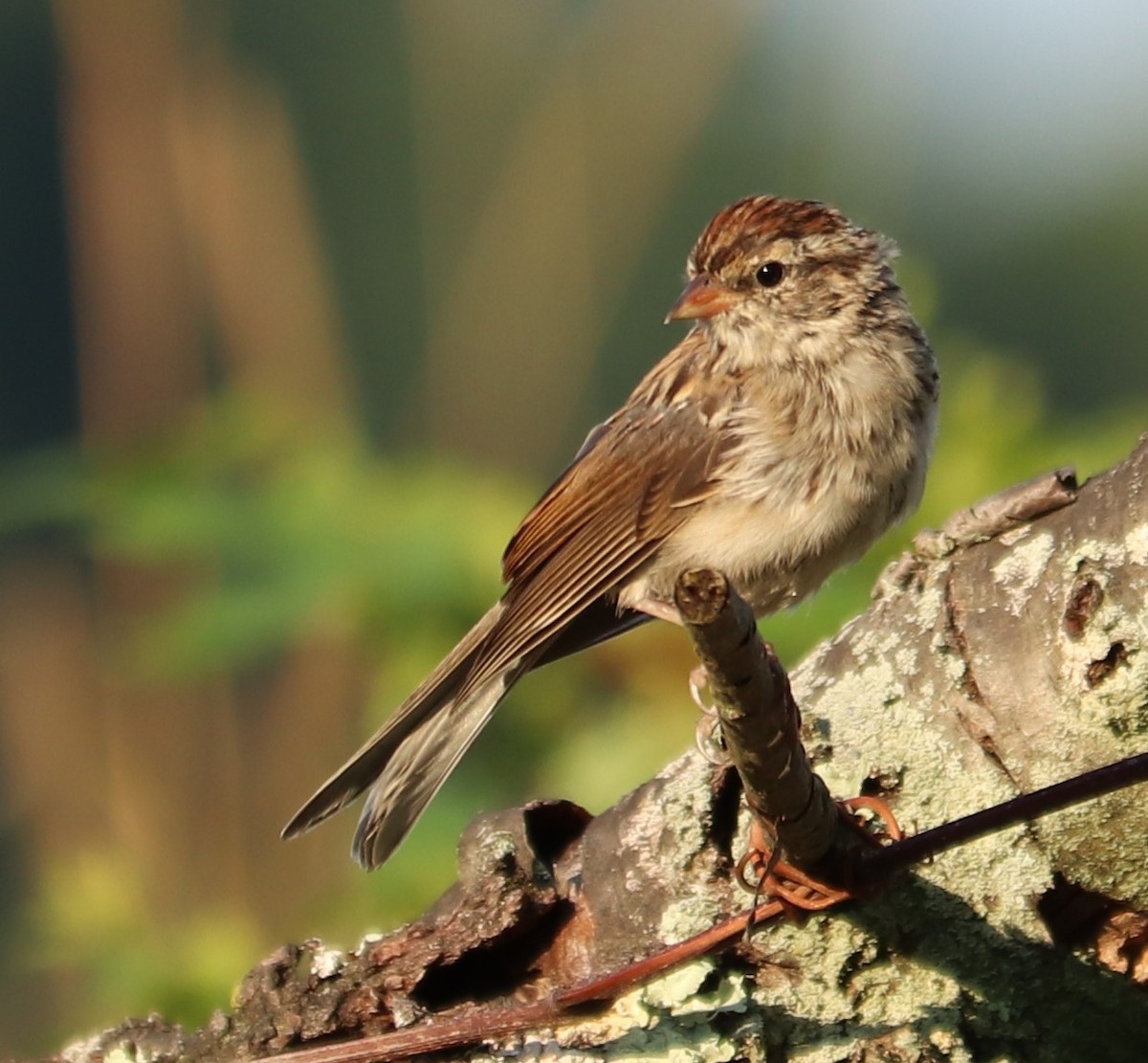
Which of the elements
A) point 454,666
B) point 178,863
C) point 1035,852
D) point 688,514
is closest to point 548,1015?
point 1035,852

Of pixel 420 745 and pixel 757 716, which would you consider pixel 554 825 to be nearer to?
pixel 420 745

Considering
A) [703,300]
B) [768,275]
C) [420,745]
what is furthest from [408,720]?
[768,275]

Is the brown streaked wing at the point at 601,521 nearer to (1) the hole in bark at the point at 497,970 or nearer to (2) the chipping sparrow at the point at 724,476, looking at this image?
(2) the chipping sparrow at the point at 724,476

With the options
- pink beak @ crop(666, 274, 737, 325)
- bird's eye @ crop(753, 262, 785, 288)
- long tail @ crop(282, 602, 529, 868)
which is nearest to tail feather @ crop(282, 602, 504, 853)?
long tail @ crop(282, 602, 529, 868)

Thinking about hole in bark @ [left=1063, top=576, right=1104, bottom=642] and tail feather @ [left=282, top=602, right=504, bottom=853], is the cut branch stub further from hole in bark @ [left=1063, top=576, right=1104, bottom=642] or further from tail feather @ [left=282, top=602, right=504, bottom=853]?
tail feather @ [left=282, top=602, right=504, bottom=853]

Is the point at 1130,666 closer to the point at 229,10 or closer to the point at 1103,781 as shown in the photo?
the point at 1103,781

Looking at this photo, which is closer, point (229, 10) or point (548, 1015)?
point (548, 1015)
